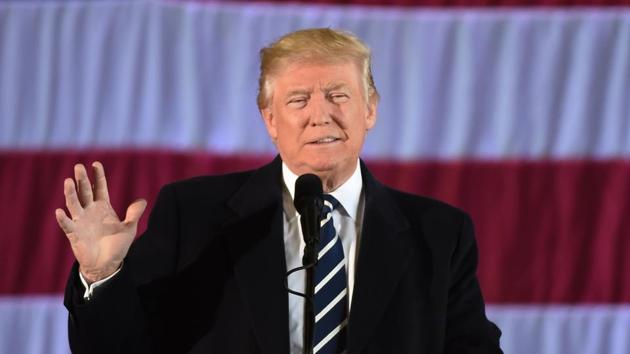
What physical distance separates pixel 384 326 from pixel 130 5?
1360mm

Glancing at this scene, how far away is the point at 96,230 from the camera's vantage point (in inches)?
53.6

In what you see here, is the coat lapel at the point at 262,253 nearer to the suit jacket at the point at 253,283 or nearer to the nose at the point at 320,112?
the suit jacket at the point at 253,283

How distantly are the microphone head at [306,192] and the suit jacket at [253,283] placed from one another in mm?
234

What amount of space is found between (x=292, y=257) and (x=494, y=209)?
1.10m

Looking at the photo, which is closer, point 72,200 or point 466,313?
point 72,200

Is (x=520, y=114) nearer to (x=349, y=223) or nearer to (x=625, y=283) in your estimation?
(x=625, y=283)

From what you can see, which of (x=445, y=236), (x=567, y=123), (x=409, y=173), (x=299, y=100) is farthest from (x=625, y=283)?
(x=299, y=100)

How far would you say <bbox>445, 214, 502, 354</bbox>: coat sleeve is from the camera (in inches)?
61.4

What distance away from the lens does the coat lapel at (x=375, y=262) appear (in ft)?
4.86

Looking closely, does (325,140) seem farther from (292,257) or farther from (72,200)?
(72,200)

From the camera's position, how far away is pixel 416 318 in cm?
153

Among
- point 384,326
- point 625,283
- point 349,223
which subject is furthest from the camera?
point 625,283

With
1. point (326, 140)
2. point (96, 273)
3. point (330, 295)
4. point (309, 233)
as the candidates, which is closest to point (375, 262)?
point (330, 295)

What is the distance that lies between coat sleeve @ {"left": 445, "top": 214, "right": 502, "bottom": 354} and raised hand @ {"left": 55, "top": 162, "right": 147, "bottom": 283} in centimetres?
50
